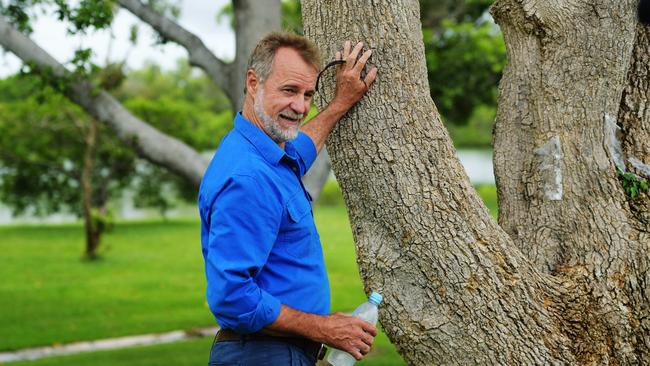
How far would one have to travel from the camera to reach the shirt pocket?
3.02 m

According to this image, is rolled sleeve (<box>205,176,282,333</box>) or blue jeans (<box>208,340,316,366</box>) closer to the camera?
rolled sleeve (<box>205,176,282,333</box>)

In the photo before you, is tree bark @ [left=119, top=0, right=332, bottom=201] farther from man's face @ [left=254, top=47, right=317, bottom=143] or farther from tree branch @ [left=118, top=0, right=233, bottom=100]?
man's face @ [left=254, top=47, right=317, bottom=143]

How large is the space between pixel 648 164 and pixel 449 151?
1033 millimetres

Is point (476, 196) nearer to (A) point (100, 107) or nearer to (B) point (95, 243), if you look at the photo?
(A) point (100, 107)

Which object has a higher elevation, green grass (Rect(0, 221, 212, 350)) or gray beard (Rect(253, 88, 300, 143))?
gray beard (Rect(253, 88, 300, 143))

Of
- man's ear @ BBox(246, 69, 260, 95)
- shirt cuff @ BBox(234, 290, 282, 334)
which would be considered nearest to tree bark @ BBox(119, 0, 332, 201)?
man's ear @ BBox(246, 69, 260, 95)

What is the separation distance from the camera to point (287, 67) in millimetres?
3168

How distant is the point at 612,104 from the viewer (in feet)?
12.4

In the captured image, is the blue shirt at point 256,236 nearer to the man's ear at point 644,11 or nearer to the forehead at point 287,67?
the forehead at point 287,67

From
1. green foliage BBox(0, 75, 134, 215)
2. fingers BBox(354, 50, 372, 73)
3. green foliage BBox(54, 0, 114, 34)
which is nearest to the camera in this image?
A: fingers BBox(354, 50, 372, 73)

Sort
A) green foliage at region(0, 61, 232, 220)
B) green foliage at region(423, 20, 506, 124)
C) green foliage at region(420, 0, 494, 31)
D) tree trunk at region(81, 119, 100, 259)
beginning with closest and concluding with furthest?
1. green foliage at region(423, 20, 506, 124)
2. green foliage at region(420, 0, 494, 31)
3. tree trunk at region(81, 119, 100, 259)
4. green foliage at region(0, 61, 232, 220)

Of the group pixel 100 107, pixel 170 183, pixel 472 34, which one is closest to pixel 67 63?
pixel 100 107

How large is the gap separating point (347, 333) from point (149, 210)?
2678 cm

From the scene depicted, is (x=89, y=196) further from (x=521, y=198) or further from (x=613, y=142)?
(x=613, y=142)
